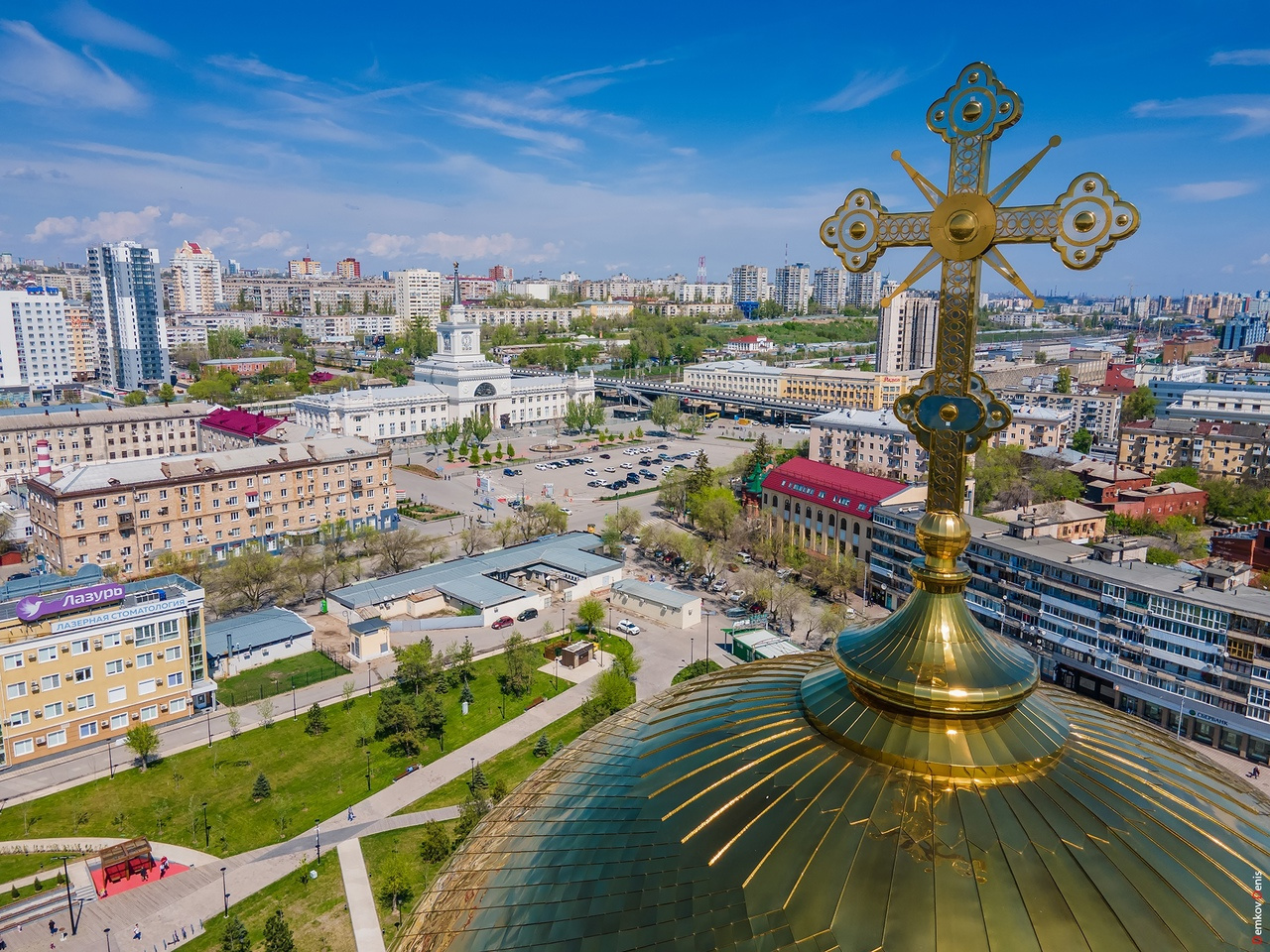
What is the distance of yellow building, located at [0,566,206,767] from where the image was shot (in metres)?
20.0

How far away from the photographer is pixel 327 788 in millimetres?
19297

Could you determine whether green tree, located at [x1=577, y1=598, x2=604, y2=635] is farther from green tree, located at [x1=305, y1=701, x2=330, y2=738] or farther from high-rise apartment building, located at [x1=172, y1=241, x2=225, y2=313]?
high-rise apartment building, located at [x1=172, y1=241, x2=225, y2=313]

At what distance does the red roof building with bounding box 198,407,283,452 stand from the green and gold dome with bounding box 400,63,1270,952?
44282 millimetres

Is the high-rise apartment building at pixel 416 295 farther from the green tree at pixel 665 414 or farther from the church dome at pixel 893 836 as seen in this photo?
the church dome at pixel 893 836

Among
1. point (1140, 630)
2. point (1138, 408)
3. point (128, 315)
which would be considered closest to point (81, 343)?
point (128, 315)

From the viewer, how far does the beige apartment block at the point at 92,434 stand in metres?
45.1

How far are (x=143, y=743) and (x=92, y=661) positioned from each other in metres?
2.89

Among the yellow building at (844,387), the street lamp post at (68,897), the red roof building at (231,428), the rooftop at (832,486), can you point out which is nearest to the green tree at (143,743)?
the street lamp post at (68,897)

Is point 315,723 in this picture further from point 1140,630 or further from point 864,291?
point 864,291

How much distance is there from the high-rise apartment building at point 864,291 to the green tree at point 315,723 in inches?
6277

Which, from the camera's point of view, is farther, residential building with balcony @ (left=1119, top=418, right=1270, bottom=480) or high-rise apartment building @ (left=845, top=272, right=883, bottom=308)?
high-rise apartment building @ (left=845, top=272, right=883, bottom=308)

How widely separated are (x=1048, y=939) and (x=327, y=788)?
19062mm

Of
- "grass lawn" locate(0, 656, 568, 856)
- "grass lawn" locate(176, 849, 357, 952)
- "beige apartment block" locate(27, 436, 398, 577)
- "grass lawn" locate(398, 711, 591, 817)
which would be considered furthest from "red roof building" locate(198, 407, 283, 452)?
"grass lawn" locate(176, 849, 357, 952)

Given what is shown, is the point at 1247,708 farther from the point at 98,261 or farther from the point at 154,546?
the point at 98,261
